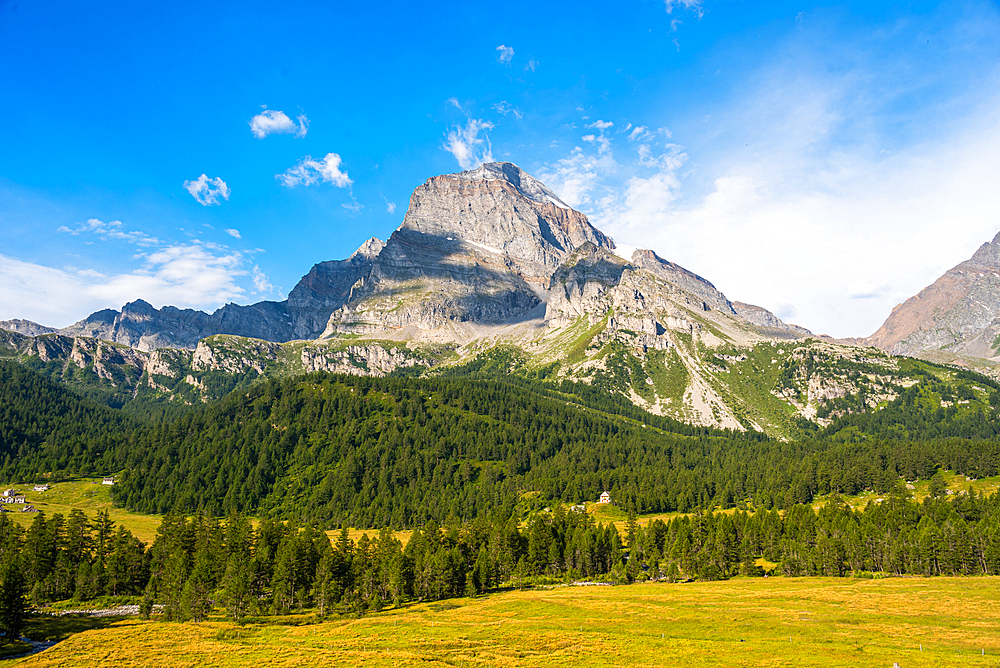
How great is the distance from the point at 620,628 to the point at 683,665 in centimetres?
2003

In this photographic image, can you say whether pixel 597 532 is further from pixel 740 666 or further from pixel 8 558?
pixel 8 558

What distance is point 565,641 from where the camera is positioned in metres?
66.8

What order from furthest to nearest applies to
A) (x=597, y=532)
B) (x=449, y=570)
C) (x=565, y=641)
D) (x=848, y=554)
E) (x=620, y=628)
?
(x=597, y=532)
(x=848, y=554)
(x=449, y=570)
(x=620, y=628)
(x=565, y=641)

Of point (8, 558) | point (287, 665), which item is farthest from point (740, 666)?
point (8, 558)

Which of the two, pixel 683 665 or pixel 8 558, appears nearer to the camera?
pixel 683 665

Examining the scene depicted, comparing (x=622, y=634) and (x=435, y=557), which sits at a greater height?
(x=435, y=557)

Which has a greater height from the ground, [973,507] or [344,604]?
[973,507]

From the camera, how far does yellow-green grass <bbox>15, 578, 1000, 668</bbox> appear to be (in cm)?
5900

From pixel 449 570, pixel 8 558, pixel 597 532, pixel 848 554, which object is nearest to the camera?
pixel 8 558

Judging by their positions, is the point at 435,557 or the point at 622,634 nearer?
the point at 622,634

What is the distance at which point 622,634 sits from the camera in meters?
70.9

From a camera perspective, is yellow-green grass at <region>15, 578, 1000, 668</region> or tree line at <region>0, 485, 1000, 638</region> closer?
yellow-green grass at <region>15, 578, 1000, 668</region>

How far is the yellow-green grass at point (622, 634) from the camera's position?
5900cm

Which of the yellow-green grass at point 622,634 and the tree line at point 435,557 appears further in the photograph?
the tree line at point 435,557
